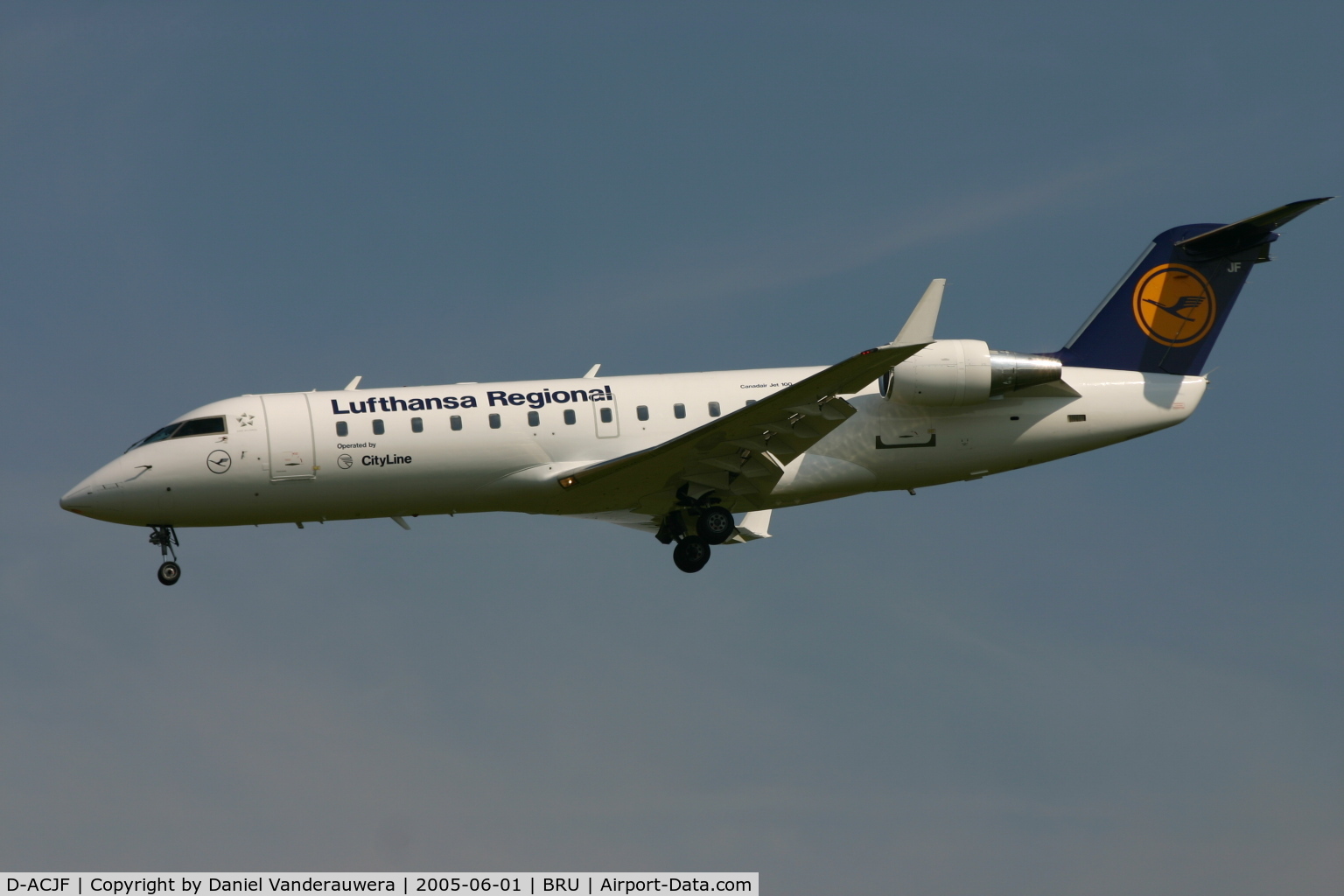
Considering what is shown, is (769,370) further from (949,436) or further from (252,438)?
(252,438)

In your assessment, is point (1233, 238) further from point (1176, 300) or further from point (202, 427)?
point (202, 427)

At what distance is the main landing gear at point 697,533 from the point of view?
26.1 m

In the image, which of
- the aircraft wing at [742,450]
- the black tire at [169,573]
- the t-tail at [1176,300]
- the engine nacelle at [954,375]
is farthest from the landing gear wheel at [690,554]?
the black tire at [169,573]

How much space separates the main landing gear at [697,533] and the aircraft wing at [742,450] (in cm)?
48

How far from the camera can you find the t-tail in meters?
27.6

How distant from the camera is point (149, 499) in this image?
24688 millimetres

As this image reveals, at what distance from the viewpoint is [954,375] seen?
83.1 ft

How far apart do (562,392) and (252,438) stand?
17.5ft

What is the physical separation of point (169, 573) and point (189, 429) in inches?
102

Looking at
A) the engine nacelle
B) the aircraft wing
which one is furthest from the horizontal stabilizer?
the aircraft wing

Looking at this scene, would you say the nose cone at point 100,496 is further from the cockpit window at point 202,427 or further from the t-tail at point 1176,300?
the t-tail at point 1176,300

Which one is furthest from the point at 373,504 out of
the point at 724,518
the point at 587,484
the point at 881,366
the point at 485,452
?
the point at 881,366

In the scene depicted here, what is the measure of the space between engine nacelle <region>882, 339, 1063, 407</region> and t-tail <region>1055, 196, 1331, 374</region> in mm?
Result: 2294

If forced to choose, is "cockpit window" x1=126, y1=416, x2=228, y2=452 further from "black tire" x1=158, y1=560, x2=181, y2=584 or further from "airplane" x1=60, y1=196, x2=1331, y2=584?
"black tire" x1=158, y1=560, x2=181, y2=584
